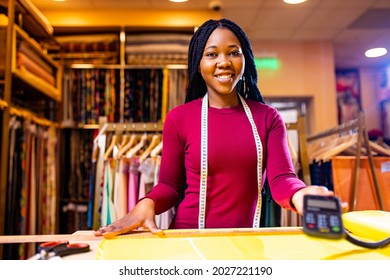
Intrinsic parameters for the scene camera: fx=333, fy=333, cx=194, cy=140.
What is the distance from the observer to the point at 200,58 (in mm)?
618

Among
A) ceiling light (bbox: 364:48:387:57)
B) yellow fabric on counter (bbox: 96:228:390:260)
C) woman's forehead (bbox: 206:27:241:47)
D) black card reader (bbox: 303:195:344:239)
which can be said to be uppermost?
ceiling light (bbox: 364:48:387:57)

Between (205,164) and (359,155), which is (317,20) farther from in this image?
(205,164)

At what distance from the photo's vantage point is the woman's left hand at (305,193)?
40 cm

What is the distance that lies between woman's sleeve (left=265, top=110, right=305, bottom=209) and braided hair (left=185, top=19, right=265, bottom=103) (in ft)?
0.28

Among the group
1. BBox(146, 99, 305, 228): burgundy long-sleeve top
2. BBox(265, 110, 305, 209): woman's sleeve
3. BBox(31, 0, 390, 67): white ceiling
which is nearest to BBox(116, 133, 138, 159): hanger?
BBox(31, 0, 390, 67): white ceiling

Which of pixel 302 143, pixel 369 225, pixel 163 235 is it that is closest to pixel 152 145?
pixel 302 143

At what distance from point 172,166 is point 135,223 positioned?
14cm

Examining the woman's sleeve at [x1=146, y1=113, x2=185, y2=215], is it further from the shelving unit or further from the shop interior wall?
the shelving unit

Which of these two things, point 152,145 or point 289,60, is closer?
point 289,60

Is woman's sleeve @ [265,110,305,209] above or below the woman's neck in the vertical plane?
below

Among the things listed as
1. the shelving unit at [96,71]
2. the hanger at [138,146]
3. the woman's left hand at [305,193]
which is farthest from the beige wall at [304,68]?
the shelving unit at [96,71]

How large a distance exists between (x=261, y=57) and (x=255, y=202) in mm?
400

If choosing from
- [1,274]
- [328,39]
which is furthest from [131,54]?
[1,274]

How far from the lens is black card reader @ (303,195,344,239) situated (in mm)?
386
